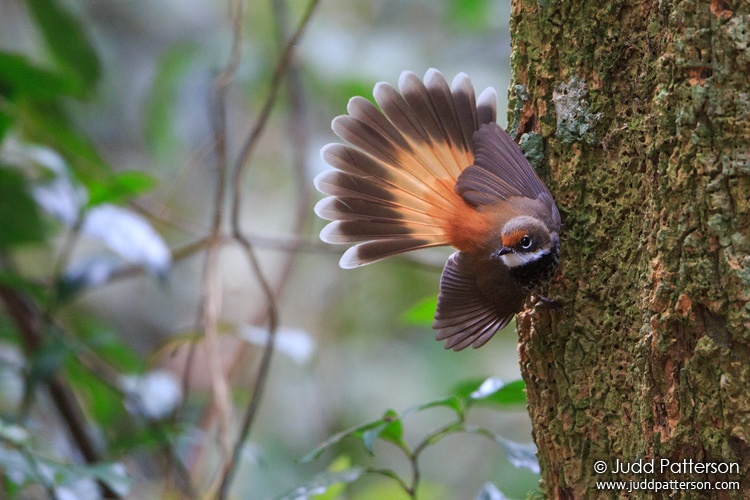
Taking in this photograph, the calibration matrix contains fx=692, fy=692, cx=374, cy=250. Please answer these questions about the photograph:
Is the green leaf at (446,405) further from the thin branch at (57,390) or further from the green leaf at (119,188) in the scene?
the thin branch at (57,390)

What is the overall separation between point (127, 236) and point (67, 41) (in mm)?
1331

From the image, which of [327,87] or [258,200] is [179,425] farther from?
[258,200]

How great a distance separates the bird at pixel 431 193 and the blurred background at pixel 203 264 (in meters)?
0.41

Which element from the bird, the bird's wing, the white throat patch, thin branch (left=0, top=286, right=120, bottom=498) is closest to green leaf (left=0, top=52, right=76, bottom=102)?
thin branch (left=0, top=286, right=120, bottom=498)

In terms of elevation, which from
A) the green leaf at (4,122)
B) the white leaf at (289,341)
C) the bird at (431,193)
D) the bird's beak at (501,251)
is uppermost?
the green leaf at (4,122)

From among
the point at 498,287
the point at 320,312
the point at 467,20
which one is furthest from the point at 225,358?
the point at 498,287

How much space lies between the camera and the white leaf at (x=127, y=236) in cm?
263

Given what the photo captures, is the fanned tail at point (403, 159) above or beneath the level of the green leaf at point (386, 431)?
above

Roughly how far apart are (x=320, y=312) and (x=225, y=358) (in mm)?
839

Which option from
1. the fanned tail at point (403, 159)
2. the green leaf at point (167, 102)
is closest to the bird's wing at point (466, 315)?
the fanned tail at point (403, 159)

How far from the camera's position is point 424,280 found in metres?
5.41

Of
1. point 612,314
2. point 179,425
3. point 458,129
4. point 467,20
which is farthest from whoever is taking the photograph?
point 467,20

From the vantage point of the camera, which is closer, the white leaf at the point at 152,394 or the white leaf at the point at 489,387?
the white leaf at the point at 489,387

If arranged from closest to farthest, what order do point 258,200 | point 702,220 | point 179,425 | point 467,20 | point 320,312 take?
point 702,220
point 179,425
point 467,20
point 320,312
point 258,200
